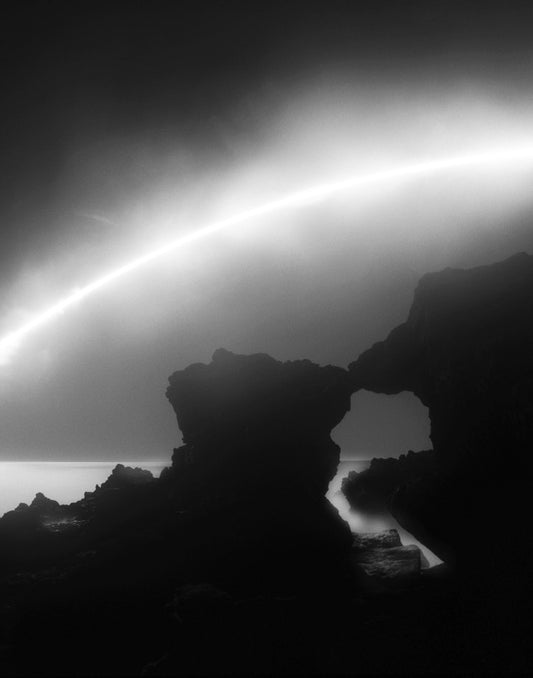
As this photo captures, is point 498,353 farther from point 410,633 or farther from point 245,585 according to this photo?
point 245,585

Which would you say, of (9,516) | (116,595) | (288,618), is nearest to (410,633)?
(288,618)

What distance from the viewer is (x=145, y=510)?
109 ft

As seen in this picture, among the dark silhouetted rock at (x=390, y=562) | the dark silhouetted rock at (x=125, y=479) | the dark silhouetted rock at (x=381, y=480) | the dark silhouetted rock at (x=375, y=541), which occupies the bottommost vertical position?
the dark silhouetted rock at (x=390, y=562)

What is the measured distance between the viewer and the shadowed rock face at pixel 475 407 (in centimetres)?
2244

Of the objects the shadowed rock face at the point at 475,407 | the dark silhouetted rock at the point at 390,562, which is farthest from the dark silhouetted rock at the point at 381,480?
the shadowed rock face at the point at 475,407

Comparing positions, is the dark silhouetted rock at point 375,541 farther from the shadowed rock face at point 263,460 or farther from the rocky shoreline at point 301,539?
the shadowed rock face at point 263,460

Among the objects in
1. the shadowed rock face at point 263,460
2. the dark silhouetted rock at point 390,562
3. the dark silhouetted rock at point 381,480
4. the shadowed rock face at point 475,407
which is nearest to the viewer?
the shadowed rock face at point 475,407

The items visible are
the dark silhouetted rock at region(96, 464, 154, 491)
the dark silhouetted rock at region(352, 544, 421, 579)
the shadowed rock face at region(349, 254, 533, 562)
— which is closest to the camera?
the shadowed rock face at region(349, 254, 533, 562)

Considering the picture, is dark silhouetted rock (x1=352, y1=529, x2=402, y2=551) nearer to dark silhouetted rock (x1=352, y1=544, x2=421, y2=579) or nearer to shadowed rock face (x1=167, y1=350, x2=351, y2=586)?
dark silhouetted rock (x1=352, y1=544, x2=421, y2=579)

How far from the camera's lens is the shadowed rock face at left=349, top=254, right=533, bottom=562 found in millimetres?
22438

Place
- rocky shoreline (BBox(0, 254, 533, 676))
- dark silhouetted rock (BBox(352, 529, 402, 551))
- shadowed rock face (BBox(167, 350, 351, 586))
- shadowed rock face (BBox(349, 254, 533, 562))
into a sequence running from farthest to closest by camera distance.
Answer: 1. dark silhouetted rock (BBox(352, 529, 402, 551))
2. shadowed rock face (BBox(167, 350, 351, 586))
3. shadowed rock face (BBox(349, 254, 533, 562))
4. rocky shoreline (BBox(0, 254, 533, 676))

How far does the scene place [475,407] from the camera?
80.1ft

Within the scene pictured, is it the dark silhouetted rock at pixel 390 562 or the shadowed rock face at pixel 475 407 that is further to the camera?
the dark silhouetted rock at pixel 390 562

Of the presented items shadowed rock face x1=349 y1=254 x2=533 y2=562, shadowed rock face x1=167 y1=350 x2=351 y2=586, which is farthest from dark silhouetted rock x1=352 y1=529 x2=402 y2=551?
shadowed rock face x1=349 y1=254 x2=533 y2=562
